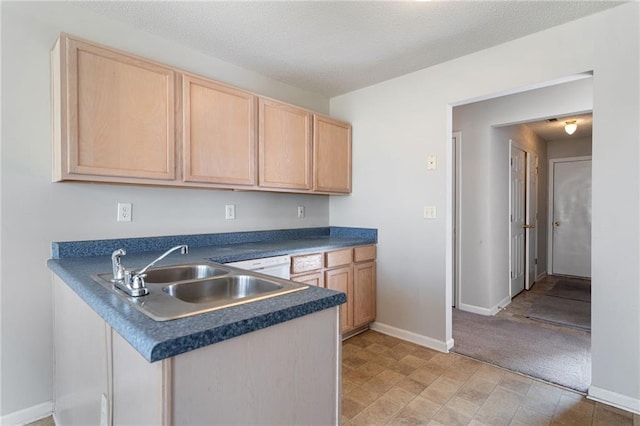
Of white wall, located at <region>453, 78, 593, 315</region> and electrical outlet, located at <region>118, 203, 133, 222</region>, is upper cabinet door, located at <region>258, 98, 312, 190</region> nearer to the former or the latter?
electrical outlet, located at <region>118, 203, 133, 222</region>

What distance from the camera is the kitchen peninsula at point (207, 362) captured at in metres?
0.79

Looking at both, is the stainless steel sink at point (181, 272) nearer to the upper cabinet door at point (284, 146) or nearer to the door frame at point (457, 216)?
the upper cabinet door at point (284, 146)

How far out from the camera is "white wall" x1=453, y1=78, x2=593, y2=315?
12.0ft

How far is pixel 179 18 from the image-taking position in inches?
84.7

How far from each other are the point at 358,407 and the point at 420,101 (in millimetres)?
2508

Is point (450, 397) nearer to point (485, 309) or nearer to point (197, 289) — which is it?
point (197, 289)

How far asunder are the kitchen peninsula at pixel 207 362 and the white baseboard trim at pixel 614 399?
6.46 feet

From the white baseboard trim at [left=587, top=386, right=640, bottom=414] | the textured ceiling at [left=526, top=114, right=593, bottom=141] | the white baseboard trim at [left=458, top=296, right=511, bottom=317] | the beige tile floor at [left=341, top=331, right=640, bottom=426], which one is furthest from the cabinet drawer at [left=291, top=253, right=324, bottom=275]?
the textured ceiling at [left=526, top=114, right=593, bottom=141]

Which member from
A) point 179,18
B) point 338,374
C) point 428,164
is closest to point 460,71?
point 428,164

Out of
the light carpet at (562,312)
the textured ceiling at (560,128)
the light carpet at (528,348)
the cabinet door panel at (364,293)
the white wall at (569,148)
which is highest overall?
the textured ceiling at (560,128)

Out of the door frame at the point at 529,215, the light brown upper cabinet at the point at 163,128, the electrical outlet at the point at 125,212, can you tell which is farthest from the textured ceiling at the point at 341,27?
the door frame at the point at 529,215

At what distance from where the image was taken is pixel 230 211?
289 cm

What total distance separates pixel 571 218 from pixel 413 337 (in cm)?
455

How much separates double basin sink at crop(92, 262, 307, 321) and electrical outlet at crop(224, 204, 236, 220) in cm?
105
